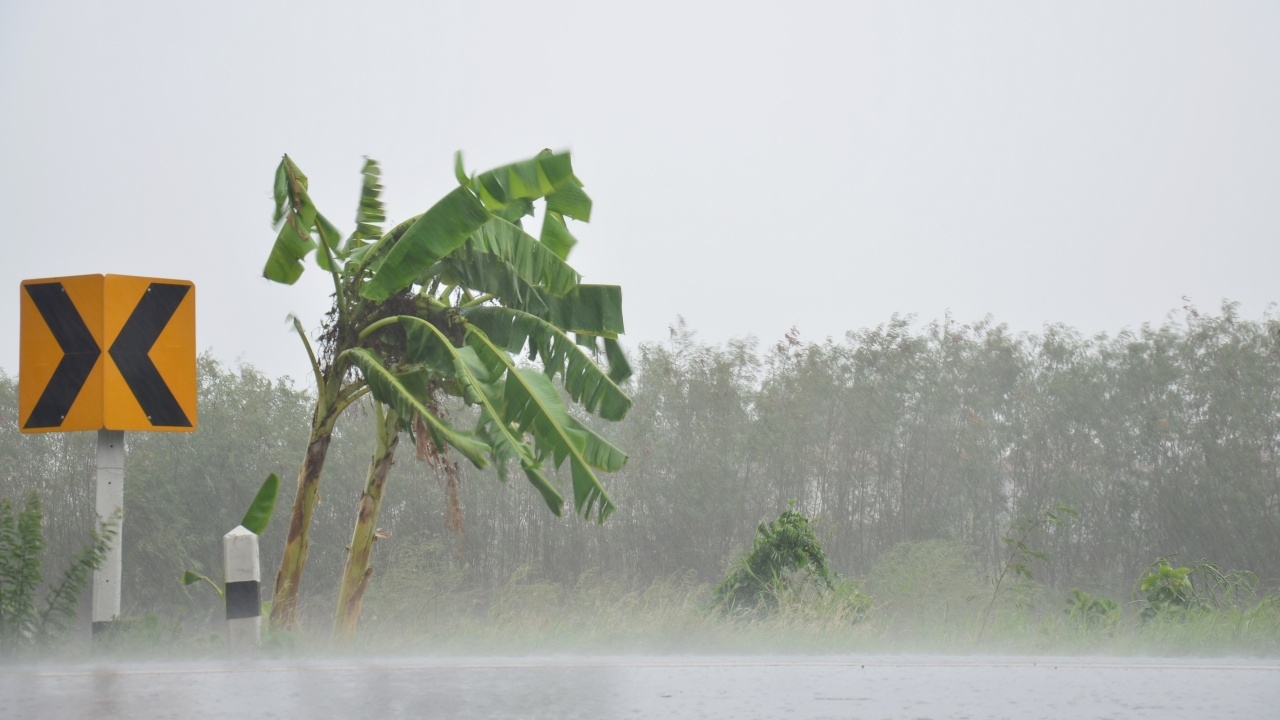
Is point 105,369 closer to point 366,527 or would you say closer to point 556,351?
point 556,351

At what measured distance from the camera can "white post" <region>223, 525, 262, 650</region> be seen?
17.6ft

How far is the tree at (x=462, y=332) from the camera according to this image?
7555 mm

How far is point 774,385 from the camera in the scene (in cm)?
1902

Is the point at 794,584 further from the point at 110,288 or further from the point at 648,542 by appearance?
the point at 648,542

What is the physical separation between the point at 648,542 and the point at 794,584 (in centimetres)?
975

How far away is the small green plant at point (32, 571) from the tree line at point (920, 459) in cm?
1277

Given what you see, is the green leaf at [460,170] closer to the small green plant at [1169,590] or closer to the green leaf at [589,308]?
the green leaf at [589,308]

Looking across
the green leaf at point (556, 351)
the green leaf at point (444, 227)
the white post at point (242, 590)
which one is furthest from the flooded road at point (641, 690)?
the green leaf at point (556, 351)

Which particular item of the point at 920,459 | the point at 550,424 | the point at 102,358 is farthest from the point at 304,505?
the point at 920,459

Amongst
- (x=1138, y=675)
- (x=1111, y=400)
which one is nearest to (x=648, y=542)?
(x=1111, y=400)

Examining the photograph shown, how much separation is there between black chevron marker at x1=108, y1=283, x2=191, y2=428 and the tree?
2001mm

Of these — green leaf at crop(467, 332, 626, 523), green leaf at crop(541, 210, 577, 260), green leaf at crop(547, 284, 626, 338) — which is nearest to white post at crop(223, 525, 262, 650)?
green leaf at crop(467, 332, 626, 523)

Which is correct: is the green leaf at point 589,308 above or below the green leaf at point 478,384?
above

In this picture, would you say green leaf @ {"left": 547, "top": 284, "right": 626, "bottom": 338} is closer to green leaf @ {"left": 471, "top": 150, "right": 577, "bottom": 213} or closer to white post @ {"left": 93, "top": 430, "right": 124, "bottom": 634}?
green leaf @ {"left": 471, "top": 150, "right": 577, "bottom": 213}
